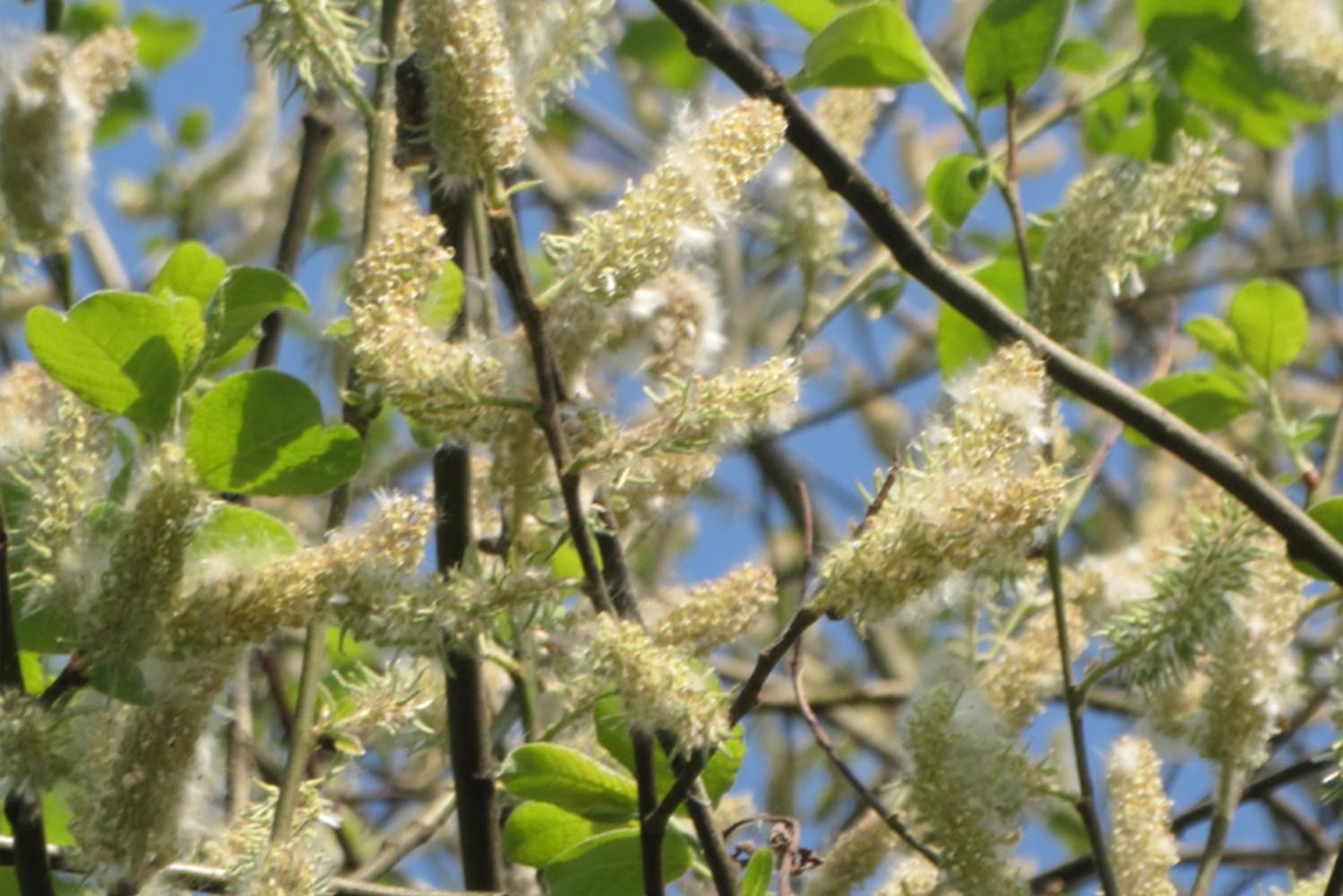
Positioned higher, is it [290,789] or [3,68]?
[3,68]

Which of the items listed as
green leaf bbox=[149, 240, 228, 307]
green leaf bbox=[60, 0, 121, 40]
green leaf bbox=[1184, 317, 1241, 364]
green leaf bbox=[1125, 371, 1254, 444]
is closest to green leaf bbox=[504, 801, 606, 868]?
green leaf bbox=[149, 240, 228, 307]

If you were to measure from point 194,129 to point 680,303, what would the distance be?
172 centimetres

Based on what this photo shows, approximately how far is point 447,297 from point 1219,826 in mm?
612

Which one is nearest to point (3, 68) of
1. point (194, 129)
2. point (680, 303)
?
point (680, 303)

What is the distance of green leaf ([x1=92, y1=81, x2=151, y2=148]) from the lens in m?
2.48

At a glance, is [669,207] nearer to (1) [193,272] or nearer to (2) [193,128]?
(1) [193,272]

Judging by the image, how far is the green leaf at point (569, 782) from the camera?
1033 mm

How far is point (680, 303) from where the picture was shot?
43.8 inches

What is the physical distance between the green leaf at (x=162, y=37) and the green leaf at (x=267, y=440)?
1636 mm

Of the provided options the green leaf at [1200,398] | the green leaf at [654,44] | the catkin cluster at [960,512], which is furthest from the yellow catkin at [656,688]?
the green leaf at [654,44]

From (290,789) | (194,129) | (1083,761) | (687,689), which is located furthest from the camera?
(194,129)

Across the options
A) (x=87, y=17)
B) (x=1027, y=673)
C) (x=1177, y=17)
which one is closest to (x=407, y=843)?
(x=1027, y=673)

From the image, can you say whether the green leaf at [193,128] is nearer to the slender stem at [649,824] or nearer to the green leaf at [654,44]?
the green leaf at [654,44]

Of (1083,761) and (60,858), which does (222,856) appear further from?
(1083,761)
